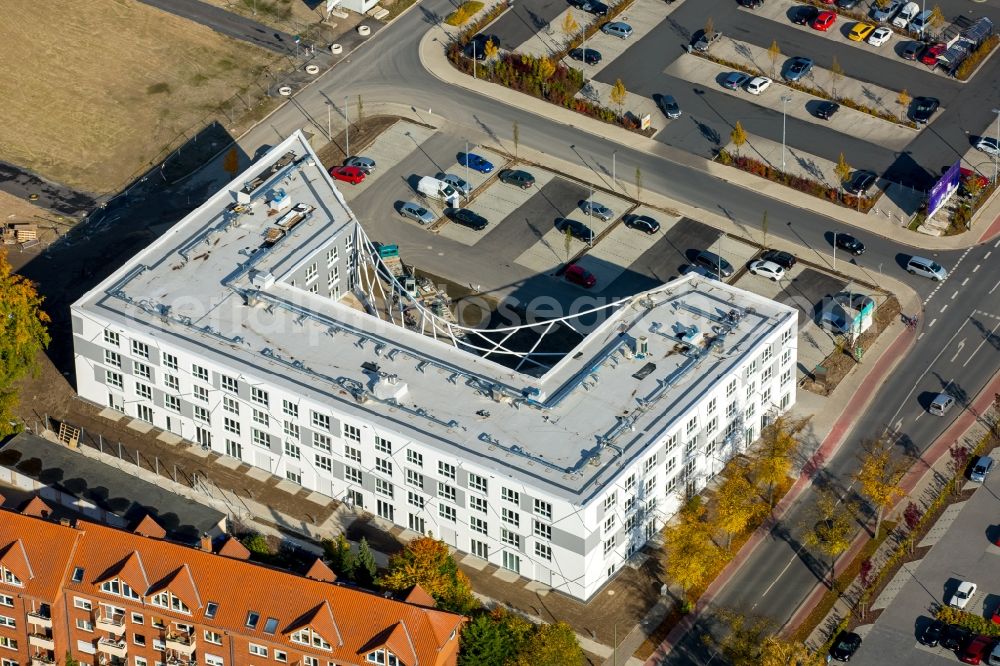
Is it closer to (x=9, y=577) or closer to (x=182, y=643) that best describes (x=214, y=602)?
(x=182, y=643)

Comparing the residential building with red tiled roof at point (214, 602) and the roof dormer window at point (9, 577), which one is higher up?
the roof dormer window at point (9, 577)

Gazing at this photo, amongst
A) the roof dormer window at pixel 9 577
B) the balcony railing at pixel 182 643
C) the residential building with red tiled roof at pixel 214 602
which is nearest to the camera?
the residential building with red tiled roof at pixel 214 602

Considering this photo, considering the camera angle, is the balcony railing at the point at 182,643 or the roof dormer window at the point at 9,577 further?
the roof dormer window at the point at 9,577

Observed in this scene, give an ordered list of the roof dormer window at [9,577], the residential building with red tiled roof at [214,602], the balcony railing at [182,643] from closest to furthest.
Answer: the residential building with red tiled roof at [214,602] → the balcony railing at [182,643] → the roof dormer window at [9,577]

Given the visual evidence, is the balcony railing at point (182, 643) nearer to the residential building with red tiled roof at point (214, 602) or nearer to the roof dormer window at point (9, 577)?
the residential building with red tiled roof at point (214, 602)

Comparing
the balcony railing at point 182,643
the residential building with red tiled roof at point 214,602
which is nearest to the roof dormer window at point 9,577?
the residential building with red tiled roof at point 214,602

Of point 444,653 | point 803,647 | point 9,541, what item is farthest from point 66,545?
point 803,647

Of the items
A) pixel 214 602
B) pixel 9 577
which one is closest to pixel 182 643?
pixel 214 602
